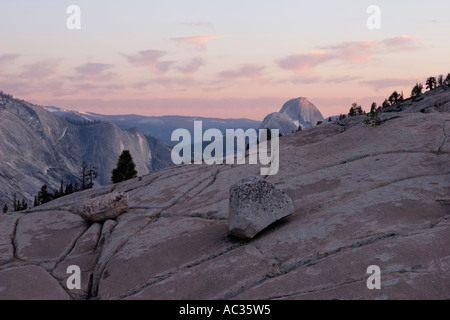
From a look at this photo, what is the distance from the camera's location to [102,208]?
17281mm

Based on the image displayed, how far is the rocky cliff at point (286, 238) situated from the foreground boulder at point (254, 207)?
0.38 meters

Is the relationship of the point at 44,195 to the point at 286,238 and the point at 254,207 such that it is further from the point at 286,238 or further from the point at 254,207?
the point at 286,238

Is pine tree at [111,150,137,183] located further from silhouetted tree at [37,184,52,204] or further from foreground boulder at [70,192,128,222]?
silhouetted tree at [37,184,52,204]

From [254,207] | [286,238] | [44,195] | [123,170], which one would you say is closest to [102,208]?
[254,207]

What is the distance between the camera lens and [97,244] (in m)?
15.5

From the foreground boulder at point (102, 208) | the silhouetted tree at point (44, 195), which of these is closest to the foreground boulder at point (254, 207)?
the foreground boulder at point (102, 208)

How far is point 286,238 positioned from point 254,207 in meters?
1.50

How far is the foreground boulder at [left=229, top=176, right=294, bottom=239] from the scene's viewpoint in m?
12.6

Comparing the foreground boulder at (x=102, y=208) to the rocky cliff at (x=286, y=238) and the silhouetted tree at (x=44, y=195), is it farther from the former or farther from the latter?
the silhouetted tree at (x=44, y=195)

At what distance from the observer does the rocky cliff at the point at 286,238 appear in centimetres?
987

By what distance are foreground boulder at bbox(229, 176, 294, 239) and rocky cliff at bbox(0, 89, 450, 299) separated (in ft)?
1.24

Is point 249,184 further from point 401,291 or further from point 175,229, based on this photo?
point 401,291

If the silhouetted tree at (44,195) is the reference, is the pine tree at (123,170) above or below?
above

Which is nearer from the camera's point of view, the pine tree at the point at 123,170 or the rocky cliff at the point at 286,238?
the rocky cliff at the point at 286,238
